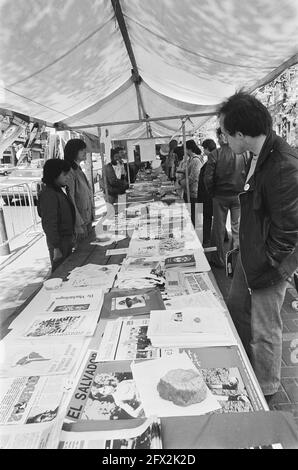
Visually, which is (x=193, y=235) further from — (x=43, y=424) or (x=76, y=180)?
(x=43, y=424)

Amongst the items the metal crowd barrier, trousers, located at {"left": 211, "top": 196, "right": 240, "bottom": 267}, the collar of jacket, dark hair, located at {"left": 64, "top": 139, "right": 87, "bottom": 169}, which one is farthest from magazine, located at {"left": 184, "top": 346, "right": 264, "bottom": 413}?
the metal crowd barrier

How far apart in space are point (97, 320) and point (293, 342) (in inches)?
63.1

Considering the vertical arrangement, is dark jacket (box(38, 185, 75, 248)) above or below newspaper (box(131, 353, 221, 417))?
above

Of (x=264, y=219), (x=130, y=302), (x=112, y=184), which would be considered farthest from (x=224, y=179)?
(x=112, y=184)

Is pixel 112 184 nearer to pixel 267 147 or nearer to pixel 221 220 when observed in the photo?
pixel 221 220

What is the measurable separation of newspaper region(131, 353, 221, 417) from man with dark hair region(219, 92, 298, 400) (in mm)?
574

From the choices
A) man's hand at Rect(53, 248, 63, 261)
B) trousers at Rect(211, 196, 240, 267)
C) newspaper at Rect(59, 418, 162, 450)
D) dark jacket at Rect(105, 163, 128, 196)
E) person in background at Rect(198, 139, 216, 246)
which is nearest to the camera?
newspaper at Rect(59, 418, 162, 450)

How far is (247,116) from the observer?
→ 136 centimetres

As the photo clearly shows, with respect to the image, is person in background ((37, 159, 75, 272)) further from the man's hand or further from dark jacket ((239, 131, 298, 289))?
dark jacket ((239, 131, 298, 289))

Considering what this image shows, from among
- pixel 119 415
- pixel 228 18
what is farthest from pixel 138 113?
pixel 119 415

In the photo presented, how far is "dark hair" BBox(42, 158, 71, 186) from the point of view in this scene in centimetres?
265

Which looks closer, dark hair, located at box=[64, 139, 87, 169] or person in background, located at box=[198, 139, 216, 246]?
dark hair, located at box=[64, 139, 87, 169]

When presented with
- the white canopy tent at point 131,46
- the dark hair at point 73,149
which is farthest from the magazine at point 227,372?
the dark hair at point 73,149

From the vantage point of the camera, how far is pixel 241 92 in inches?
56.9
